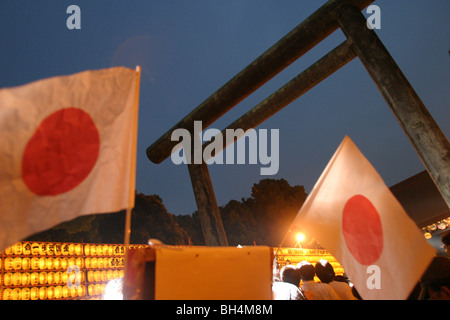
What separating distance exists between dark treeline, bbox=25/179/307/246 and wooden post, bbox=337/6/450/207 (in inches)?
950

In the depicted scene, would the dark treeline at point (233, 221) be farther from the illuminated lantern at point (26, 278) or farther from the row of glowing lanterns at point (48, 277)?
the illuminated lantern at point (26, 278)

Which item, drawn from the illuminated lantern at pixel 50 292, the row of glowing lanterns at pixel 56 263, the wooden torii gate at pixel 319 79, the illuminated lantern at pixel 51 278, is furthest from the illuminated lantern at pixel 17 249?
the wooden torii gate at pixel 319 79

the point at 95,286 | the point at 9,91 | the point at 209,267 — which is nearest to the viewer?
the point at 209,267

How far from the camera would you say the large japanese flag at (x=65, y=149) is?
7.00 ft

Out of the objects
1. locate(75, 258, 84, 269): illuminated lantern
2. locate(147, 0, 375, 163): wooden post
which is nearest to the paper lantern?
locate(75, 258, 84, 269): illuminated lantern

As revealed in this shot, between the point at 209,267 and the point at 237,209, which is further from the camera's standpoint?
the point at 237,209

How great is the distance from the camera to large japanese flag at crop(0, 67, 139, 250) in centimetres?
213

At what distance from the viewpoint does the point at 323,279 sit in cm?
403

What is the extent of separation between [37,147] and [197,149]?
16.3 ft

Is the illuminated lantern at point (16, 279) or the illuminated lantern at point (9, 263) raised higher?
the illuminated lantern at point (9, 263)

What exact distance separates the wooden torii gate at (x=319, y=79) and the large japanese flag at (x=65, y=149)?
355 centimetres
